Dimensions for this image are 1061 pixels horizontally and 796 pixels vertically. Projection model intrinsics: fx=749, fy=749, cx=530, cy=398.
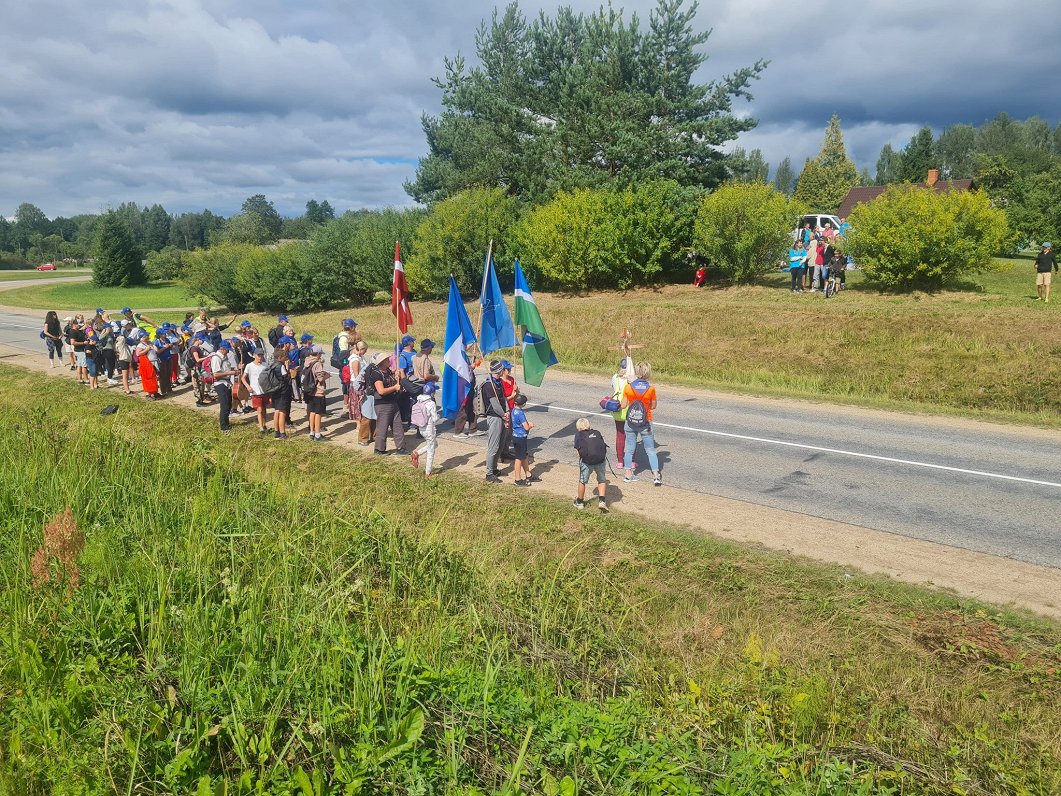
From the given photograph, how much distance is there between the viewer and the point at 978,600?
7535 mm

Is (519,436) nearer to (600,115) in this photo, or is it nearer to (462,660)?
(462,660)

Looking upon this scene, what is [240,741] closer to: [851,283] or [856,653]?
[856,653]

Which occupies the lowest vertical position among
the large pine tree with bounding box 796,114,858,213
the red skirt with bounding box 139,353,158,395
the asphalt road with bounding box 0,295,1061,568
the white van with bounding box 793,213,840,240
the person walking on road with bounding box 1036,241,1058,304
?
the asphalt road with bounding box 0,295,1061,568

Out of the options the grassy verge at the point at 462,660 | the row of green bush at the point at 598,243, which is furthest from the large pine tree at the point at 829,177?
the grassy verge at the point at 462,660

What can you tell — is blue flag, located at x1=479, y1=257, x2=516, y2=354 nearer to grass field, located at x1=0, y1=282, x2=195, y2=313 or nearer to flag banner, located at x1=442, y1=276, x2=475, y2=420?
flag banner, located at x1=442, y1=276, x2=475, y2=420

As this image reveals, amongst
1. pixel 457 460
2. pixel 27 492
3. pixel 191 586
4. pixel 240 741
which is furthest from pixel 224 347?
pixel 240 741

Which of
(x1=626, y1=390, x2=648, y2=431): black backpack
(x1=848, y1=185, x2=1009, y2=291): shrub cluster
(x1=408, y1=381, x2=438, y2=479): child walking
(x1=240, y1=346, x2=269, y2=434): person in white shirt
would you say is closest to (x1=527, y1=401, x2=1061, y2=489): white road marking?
(x1=626, y1=390, x2=648, y2=431): black backpack

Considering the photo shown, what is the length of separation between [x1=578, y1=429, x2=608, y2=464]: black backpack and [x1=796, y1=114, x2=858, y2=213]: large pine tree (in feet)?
222

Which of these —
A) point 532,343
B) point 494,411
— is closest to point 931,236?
point 532,343

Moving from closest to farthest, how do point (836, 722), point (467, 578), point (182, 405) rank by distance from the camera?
1. point (836, 722)
2. point (467, 578)
3. point (182, 405)

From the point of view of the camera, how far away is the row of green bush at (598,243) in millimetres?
23484

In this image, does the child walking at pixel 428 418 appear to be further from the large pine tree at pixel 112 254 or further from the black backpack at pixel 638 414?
the large pine tree at pixel 112 254

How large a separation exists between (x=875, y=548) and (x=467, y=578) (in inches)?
196

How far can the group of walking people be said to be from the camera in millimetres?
11328
